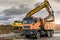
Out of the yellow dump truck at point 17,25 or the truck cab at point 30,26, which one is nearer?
the truck cab at point 30,26

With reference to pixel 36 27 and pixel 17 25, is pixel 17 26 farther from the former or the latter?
pixel 36 27

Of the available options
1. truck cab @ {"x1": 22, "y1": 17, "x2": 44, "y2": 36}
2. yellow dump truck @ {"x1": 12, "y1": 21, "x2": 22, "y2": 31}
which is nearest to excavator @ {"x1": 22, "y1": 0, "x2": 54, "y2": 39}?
truck cab @ {"x1": 22, "y1": 17, "x2": 44, "y2": 36}

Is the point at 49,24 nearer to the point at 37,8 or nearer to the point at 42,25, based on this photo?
the point at 42,25

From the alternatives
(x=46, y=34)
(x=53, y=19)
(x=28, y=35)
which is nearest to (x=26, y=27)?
(x=28, y=35)

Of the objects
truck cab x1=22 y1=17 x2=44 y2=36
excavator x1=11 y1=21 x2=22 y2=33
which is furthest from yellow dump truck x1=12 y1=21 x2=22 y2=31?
truck cab x1=22 y1=17 x2=44 y2=36

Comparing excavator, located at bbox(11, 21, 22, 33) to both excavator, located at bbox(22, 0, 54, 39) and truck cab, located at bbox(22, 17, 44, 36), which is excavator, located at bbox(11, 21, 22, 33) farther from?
truck cab, located at bbox(22, 17, 44, 36)

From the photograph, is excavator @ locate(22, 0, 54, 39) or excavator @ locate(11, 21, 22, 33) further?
excavator @ locate(11, 21, 22, 33)

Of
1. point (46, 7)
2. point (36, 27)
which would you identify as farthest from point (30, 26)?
point (46, 7)

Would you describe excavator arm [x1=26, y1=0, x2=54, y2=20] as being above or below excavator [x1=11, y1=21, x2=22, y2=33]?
above

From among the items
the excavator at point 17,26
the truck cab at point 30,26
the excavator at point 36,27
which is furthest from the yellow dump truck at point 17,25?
the truck cab at point 30,26

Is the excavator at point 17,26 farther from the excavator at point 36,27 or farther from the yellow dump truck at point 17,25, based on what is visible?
the excavator at point 36,27

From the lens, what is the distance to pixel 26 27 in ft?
71.5

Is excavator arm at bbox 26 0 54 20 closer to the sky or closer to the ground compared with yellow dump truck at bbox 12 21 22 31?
→ closer to the sky

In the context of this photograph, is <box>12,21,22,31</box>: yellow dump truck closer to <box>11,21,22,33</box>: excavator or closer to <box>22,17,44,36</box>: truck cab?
<box>11,21,22,33</box>: excavator
